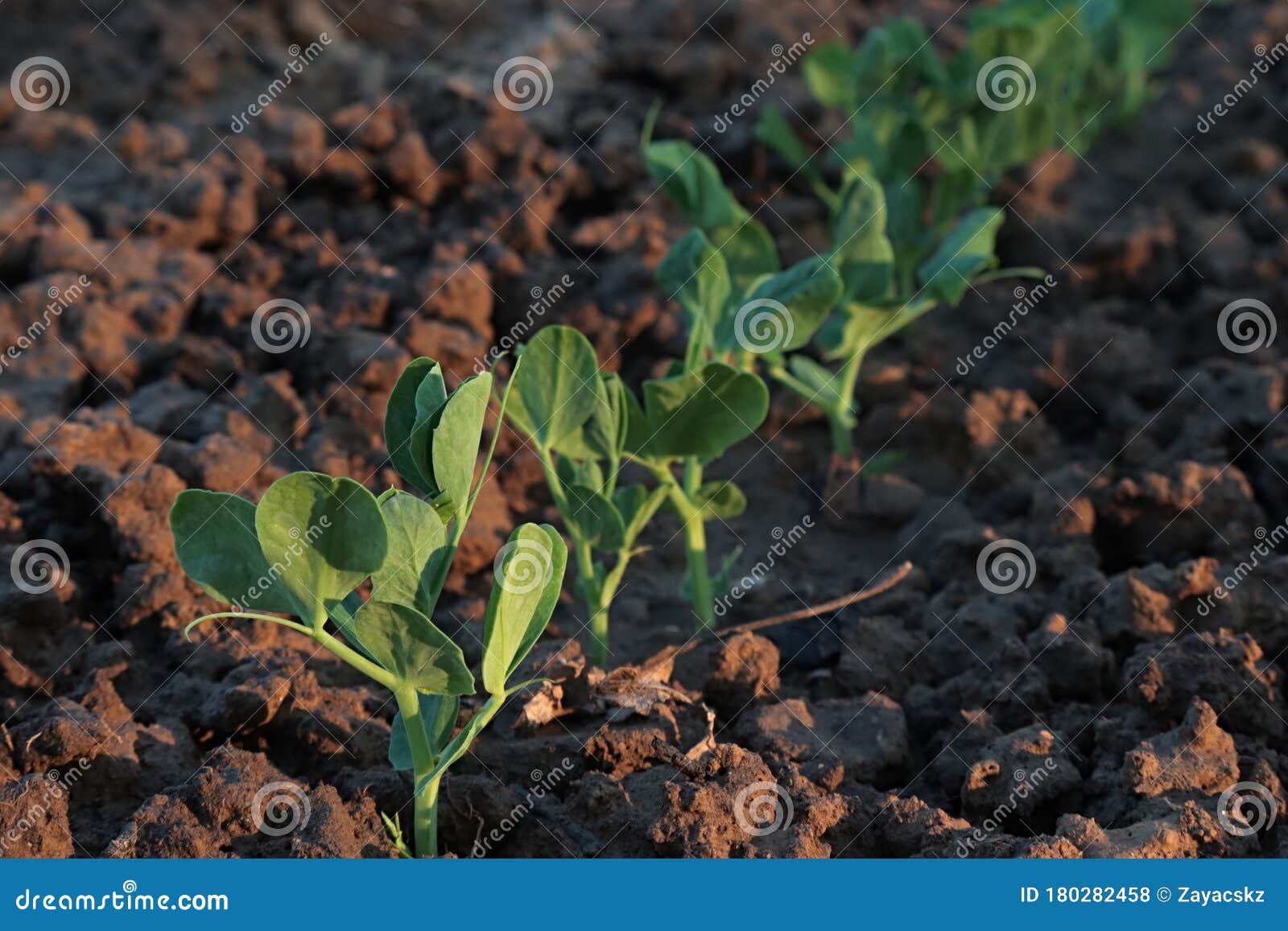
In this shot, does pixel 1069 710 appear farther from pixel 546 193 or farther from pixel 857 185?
pixel 546 193

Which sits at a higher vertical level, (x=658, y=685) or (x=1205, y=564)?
(x=1205, y=564)

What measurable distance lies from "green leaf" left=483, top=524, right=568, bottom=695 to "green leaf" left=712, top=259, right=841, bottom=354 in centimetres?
76

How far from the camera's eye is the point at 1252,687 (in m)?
2.24

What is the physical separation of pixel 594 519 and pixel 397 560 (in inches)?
20.7

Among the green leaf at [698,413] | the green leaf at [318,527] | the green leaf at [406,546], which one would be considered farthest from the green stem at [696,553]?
the green leaf at [318,527]

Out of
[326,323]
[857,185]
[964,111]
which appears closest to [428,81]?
[326,323]

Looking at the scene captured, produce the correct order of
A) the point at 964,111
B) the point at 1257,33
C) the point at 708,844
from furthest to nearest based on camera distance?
the point at 1257,33
the point at 964,111
the point at 708,844

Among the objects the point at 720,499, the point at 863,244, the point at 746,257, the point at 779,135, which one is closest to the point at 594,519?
the point at 720,499

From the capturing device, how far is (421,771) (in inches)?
72.7

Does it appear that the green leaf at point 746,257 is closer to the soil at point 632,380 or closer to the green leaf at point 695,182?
the green leaf at point 695,182

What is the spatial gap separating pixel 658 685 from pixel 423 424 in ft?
2.19

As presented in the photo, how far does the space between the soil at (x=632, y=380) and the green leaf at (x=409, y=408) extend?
1.48 ft

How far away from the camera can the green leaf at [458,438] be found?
170cm

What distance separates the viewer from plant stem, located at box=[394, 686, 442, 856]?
5.87 ft
